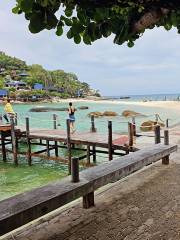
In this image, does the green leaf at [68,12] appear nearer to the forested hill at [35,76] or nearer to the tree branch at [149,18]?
the tree branch at [149,18]

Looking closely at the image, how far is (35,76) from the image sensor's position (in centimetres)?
12075

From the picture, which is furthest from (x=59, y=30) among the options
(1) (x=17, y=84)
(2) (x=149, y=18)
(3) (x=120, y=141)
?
(1) (x=17, y=84)

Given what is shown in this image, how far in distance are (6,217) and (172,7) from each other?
3069 mm

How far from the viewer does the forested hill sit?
120450 mm

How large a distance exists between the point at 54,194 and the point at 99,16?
281cm

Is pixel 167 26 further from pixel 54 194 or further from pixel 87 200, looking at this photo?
pixel 87 200

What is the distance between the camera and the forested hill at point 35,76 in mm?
120450

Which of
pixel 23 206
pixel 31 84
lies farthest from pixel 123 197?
pixel 31 84

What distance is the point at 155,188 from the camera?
276 inches

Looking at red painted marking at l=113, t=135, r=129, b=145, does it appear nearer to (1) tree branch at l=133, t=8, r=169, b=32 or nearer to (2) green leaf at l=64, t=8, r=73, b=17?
(1) tree branch at l=133, t=8, r=169, b=32

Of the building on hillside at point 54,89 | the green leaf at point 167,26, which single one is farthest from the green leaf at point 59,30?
the building on hillside at point 54,89

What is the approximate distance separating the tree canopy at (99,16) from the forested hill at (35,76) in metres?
112

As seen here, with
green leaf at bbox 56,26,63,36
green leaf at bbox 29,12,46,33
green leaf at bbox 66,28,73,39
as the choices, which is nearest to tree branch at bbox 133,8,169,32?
green leaf at bbox 66,28,73,39

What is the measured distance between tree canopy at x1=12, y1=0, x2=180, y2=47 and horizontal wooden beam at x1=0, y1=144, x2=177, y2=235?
7.86ft
